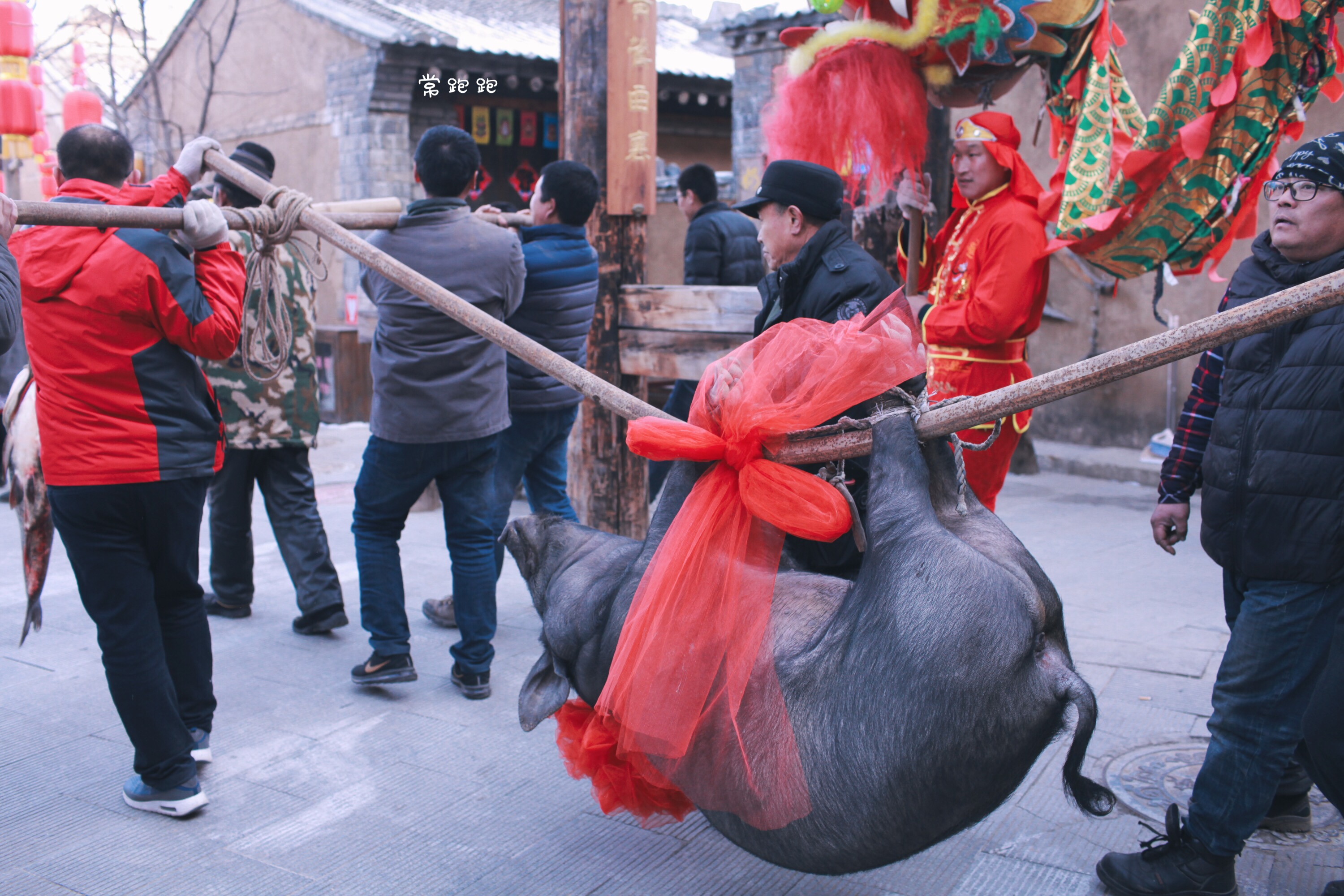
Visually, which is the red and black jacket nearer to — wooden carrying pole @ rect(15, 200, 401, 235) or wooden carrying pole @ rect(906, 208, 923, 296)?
wooden carrying pole @ rect(15, 200, 401, 235)

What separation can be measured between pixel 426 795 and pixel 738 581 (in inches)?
62.8

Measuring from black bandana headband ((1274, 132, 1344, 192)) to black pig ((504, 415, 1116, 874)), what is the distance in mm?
1097

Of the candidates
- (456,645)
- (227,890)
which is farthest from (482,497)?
(227,890)

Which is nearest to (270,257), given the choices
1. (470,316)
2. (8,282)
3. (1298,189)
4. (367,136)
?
(8,282)

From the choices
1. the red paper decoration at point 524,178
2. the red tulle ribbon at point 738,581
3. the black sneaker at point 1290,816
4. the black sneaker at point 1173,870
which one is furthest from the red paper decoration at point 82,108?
the black sneaker at point 1290,816

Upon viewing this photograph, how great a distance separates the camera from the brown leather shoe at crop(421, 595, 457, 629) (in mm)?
4633

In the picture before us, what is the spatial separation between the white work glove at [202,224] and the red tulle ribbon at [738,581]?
1537 mm

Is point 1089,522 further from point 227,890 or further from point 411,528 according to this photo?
point 227,890

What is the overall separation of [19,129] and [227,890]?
835 cm

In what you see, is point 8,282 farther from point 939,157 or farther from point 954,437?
point 939,157

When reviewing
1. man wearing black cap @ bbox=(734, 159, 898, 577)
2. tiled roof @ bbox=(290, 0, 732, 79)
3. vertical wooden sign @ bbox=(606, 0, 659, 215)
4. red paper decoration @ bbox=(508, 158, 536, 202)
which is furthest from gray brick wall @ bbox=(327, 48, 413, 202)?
man wearing black cap @ bbox=(734, 159, 898, 577)

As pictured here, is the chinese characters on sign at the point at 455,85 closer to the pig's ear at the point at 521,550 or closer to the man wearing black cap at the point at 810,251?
the man wearing black cap at the point at 810,251

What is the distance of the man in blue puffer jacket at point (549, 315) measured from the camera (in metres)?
4.18

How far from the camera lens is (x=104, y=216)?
257 centimetres
